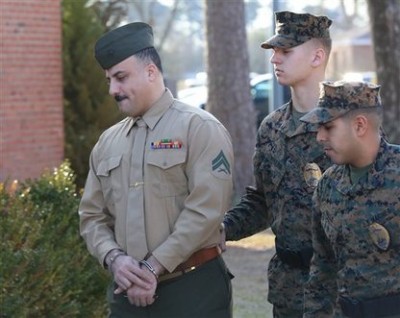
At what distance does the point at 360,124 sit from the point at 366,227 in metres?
0.38

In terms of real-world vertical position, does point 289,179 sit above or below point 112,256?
above

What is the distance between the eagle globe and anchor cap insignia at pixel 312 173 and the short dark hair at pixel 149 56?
0.78m

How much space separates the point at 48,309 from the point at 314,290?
2.54 metres

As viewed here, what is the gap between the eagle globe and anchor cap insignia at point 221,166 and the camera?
4.27 m

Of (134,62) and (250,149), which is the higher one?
(134,62)

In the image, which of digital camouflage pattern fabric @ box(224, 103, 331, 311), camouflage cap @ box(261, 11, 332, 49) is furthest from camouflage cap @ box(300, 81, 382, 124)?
camouflage cap @ box(261, 11, 332, 49)

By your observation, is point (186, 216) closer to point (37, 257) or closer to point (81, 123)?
point (37, 257)

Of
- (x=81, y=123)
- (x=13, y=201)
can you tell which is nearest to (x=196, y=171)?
(x=13, y=201)

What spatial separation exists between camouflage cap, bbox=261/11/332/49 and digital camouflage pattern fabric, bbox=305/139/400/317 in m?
0.86

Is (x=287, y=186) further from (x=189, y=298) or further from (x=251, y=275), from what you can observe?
(x=251, y=275)

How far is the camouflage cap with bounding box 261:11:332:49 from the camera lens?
4.53m

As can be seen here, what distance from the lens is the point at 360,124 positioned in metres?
3.73

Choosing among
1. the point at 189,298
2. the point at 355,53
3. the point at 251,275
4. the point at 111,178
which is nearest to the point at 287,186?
the point at 189,298

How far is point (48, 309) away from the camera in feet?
19.9
